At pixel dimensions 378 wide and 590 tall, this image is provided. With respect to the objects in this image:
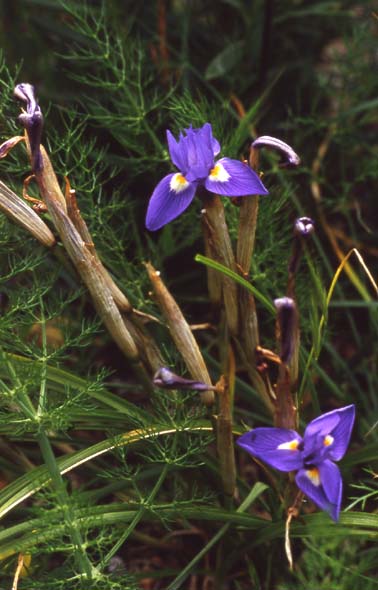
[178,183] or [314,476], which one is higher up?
[178,183]

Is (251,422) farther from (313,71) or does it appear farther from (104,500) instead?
(313,71)

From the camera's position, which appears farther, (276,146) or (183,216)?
(183,216)

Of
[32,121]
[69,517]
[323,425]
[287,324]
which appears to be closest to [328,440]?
[323,425]

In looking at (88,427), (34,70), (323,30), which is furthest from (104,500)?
(323,30)

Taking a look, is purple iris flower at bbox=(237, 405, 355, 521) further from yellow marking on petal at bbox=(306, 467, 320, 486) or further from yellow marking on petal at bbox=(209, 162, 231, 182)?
yellow marking on petal at bbox=(209, 162, 231, 182)

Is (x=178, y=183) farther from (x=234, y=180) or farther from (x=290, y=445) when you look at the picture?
(x=290, y=445)

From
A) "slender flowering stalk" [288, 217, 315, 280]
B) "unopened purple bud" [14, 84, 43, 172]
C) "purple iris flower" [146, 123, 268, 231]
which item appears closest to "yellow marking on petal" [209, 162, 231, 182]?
"purple iris flower" [146, 123, 268, 231]

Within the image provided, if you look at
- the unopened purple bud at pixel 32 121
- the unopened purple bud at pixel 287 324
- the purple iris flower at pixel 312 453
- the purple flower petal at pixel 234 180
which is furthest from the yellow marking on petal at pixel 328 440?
the unopened purple bud at pixel 32 121

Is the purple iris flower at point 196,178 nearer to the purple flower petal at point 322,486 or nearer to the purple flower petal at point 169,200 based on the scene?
the purple flower petal at point 169,200
